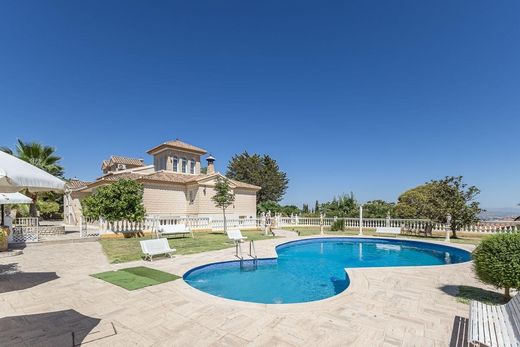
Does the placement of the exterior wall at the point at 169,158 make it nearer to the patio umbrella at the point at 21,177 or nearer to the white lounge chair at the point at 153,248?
the white lounge chair at the point at 153,248

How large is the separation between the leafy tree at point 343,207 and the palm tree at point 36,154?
27.5 meters

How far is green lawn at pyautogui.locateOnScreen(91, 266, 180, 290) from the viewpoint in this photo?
6.52 m

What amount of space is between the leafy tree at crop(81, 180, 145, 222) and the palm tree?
9.33 m

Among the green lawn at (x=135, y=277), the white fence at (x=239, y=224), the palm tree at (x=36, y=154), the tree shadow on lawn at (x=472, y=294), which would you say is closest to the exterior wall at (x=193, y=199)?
the white fence at (x=239, y=224)

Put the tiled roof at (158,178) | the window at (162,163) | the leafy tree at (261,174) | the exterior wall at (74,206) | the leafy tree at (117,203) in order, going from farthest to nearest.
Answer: the leafy tree at (261,174) < the exterior wall at (74,206) < the window at (162,163) < the tiled roof at (158,178) < the leafy tree at (117,203)

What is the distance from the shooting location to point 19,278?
715 cm

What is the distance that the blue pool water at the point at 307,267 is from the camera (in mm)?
7734

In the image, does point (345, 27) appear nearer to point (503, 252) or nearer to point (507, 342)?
point (503, 252)

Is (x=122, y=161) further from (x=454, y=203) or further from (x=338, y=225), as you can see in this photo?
(x=454, y=203)

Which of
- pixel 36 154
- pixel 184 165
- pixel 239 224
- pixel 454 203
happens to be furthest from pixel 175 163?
pixel 454 203

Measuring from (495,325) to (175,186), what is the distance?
75.7ft

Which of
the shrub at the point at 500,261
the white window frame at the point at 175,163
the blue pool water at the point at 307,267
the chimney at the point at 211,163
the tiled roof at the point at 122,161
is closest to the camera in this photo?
the shrub at the point at 500,261

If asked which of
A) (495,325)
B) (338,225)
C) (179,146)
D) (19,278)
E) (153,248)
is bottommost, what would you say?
(338,225)

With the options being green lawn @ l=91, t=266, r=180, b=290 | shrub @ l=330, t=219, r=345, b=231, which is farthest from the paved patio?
shrub @ l=330, t=219, r=345, b=231
